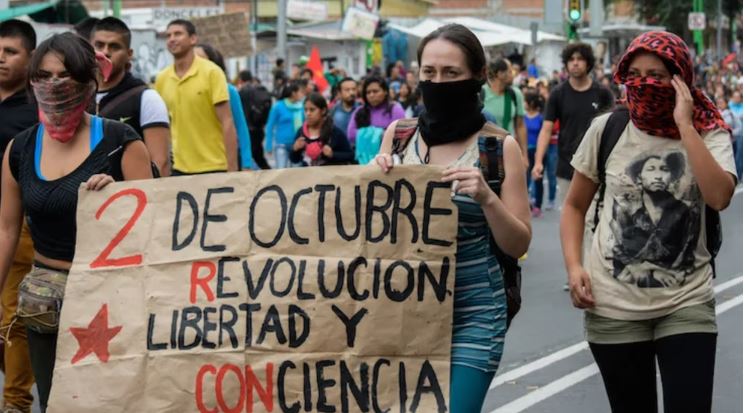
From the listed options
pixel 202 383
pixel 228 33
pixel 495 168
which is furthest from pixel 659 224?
pixel 228 33

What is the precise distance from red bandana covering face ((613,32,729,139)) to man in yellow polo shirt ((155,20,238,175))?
4.94 m

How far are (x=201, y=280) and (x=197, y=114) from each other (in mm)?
5213

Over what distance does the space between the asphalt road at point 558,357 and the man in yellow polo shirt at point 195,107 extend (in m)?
2.18

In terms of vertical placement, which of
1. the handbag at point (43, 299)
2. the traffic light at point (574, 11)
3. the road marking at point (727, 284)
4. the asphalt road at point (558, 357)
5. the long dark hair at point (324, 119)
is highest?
the traffic light at point (574, 11)

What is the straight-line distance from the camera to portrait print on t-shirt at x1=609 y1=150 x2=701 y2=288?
16.1 feet

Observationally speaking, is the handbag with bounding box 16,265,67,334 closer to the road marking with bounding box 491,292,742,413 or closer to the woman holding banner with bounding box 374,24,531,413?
the woman holding banner with bounding box 374,24,531,413

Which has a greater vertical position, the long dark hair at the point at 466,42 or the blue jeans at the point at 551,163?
the long dark hair at the point at 466,42

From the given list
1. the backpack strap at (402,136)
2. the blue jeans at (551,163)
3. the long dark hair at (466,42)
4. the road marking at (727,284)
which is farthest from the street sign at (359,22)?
the long dark hair at (466,42)

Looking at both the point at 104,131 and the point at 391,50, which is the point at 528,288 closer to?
the point at 104,131

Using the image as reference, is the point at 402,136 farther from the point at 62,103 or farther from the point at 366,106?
the point at 366,106

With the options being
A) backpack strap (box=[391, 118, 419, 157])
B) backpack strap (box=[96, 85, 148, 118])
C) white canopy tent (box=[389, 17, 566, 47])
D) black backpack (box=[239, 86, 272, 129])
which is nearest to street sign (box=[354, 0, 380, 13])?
white canopy tent (box=[389, 17, 566, 47])

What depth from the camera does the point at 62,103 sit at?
5.07 metres

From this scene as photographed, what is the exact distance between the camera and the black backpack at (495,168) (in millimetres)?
4559

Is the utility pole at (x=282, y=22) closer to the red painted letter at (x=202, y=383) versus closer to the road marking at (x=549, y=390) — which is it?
the road marking at (x=549, y=390)
